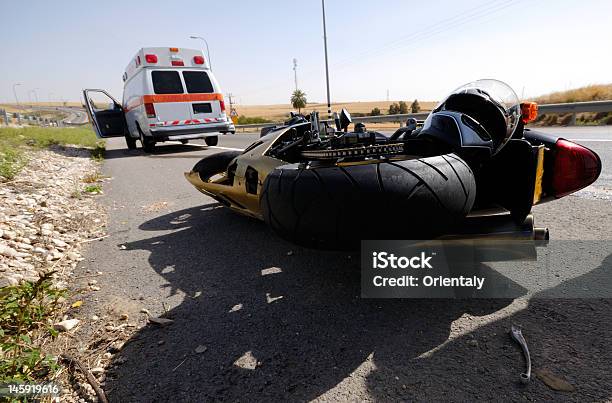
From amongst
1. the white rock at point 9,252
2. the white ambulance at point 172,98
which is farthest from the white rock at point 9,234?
the white ambulance at point 172,98

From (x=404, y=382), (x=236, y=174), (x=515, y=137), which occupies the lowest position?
(x=404, y=382)

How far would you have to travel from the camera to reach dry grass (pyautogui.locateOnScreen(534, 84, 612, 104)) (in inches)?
712

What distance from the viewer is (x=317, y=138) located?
2881 millimetres

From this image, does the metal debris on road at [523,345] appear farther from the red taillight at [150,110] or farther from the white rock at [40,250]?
the red taillight at [150,110]

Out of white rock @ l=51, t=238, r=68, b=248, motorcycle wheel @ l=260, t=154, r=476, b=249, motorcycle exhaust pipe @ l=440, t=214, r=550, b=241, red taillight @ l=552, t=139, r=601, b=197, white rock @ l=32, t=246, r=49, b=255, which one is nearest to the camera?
motorcycle wheel @ l=260, t=154, r=476, b=249

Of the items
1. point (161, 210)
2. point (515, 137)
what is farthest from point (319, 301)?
point (161, 210)

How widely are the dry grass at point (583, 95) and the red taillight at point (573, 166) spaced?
20172 mm

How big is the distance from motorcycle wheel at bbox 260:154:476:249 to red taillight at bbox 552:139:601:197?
0.71 metres

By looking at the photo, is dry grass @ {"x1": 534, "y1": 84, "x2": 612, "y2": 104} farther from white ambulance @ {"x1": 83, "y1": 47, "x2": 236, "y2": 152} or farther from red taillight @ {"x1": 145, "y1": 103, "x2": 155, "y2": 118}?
red taillight @ {"x1": 145, "y1": 103, "x2": 155, "y2": 118}

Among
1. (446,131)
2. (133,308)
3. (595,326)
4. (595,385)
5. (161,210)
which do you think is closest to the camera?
(595,385)

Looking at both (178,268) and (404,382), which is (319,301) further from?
(178,268)

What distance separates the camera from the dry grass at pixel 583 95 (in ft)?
59.3

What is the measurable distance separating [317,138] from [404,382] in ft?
6.17

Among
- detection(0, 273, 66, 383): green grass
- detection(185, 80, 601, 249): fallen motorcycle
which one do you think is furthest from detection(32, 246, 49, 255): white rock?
detection(185, 80, 601, 249): fallen motorcycle
